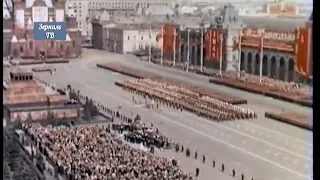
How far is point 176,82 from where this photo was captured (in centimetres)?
271

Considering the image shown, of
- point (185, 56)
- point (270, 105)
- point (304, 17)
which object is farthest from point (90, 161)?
point (304, 17)

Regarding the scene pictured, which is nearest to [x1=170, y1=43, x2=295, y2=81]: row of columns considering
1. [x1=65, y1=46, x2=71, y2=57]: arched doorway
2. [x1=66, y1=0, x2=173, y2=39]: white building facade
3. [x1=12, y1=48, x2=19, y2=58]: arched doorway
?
[x1=66, y1=0, x2=173, y2=39]: white building facade

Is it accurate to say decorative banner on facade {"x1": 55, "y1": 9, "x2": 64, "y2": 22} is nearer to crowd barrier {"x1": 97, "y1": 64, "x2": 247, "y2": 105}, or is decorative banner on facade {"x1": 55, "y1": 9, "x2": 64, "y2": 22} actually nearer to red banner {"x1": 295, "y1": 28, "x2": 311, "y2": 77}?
crowd barrier {"x1": 97, "y1": 64, "x2": 247, "y2": 105}

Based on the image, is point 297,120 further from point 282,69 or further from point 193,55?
point 193,55

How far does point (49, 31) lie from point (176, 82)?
0.64 m

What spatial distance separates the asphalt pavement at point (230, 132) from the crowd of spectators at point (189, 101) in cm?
4

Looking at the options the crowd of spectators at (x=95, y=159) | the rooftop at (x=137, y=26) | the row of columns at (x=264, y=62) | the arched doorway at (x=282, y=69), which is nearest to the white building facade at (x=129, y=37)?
the rooftop at (x=137, y=26)

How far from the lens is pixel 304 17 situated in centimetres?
259

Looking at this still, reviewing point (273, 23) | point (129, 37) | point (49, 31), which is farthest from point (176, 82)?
point (49, 31)

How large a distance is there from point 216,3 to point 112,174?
3.06 ft

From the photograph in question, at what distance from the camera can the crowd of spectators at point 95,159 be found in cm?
252

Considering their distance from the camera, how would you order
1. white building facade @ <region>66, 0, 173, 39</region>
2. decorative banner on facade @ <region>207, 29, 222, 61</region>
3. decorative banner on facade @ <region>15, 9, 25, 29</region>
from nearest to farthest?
decorative banner on facade @ <region>15, 9, 25, 29</region>, white building facade @ <region>66, 0, 173, 39</region>, decorative banner on facade @ <region>207, 29, 222, 61</region>

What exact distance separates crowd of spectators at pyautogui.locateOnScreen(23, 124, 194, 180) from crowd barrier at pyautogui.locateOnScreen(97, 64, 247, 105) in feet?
1.20

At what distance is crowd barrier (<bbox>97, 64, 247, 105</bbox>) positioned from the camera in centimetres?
269
